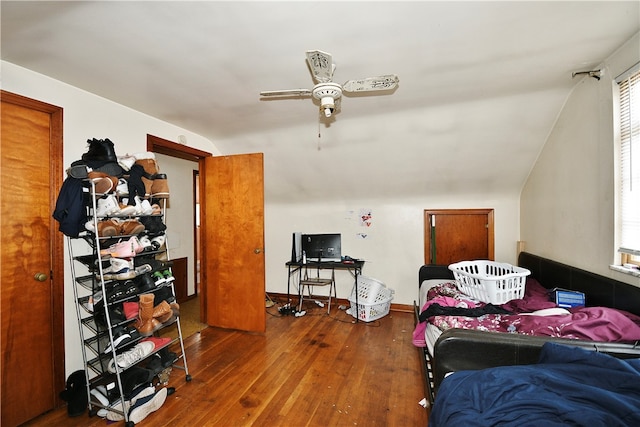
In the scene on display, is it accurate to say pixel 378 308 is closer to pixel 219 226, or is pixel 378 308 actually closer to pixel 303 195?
pixel 303 195

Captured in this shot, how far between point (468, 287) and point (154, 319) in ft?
8.59

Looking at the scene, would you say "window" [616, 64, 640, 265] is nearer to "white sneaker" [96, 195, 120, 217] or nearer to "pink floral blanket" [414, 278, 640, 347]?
"pink floral blanket" [414, 278, 640, 347]

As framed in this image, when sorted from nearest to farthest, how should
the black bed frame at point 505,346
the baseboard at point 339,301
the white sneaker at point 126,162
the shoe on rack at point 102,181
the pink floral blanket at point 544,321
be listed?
the black bed frame at point 505,346, the pink floral blanket at point 544,321, the shoe on rack at point 102,181, the white sneaker at point 126,162, the baseboard at point 339,301

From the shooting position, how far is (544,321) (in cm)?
162

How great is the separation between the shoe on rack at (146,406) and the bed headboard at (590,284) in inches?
123

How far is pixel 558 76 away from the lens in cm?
214

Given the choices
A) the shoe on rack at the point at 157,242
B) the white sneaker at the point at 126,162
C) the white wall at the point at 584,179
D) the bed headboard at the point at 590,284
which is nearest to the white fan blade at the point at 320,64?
the white sneaker at the point at 126,162

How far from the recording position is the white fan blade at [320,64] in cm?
146

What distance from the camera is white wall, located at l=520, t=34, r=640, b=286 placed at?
188cm

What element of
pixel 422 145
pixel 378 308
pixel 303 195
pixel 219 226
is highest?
pixel 422 145

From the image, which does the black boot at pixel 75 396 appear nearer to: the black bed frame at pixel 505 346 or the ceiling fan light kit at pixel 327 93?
the black bed frame at pixel 505 346

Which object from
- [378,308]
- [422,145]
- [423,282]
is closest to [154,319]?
[378,308]

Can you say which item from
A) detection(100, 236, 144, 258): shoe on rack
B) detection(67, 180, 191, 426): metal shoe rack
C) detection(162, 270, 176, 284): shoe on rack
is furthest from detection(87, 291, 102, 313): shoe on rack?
detection(162, 270, 176, 284): shoe on rack

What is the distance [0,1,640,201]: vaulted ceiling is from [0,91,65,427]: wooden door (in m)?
0.45
